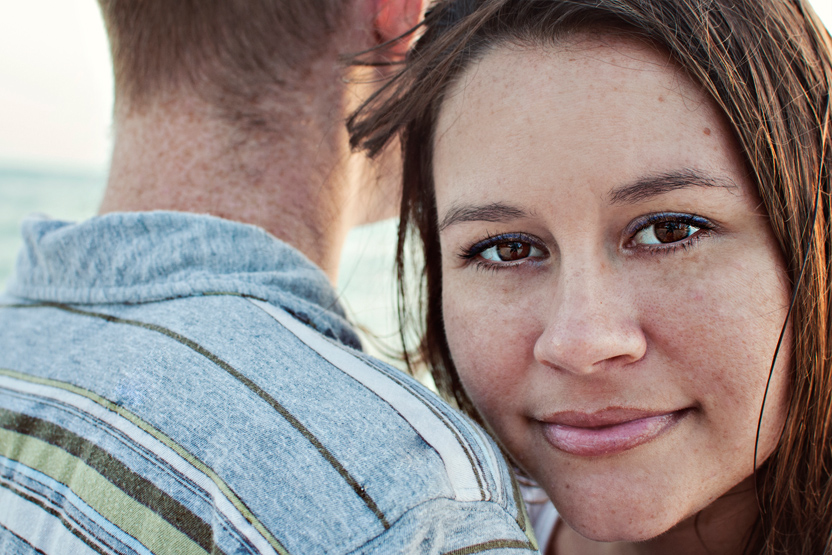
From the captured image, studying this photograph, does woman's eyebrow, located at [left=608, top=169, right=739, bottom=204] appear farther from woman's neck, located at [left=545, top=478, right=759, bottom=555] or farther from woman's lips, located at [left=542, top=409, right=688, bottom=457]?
woman's neck, located at [left=545, top=478, right=759, bottom=555]

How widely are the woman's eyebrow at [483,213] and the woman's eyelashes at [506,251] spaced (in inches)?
2.2

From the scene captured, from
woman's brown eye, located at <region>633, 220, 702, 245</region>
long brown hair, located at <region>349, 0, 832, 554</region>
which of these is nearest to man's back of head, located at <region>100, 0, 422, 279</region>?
long brown hair, located at <region>349, 0, 832, 554</region>

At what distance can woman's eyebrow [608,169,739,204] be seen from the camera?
3.68 feet

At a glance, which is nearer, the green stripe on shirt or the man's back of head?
the green stripe on shirt

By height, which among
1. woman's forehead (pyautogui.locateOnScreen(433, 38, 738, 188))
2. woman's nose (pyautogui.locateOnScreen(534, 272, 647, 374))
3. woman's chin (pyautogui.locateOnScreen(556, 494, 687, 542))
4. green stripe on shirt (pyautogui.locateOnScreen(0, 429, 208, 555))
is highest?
woman's forehead (pyautogui.locateOnScreen(433, 38, 738, 188))

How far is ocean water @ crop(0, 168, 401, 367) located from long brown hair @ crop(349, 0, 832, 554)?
0.71 metres

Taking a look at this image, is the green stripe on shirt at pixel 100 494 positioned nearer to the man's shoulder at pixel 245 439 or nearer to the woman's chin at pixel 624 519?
the man's shoulder at pixel 245 439

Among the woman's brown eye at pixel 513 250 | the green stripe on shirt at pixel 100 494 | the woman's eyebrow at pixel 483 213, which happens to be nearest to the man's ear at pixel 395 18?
the woman's eyebrow at pixel 483 213

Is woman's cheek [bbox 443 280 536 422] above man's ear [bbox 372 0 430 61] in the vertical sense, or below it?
below

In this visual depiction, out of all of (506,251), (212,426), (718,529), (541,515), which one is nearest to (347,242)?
(541,515)

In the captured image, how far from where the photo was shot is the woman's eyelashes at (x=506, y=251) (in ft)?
4.35

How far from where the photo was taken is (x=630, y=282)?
1.17 m

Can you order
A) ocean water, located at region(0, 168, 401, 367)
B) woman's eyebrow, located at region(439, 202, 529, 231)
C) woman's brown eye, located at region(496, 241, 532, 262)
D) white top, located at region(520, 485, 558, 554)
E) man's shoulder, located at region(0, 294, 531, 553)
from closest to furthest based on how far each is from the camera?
man's shoulder, located at region(0, 294, 531, 553) → woman's eyebrow, located at region(439, 202, 529, 231) → woman's brown eye, located at region(496, 241, 532, 262) → white top, located at region(520, 485, 558, 554) → ocean water, located at region(0, 168, 401, 367)

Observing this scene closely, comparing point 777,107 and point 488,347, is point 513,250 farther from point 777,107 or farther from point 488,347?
point 777,107
